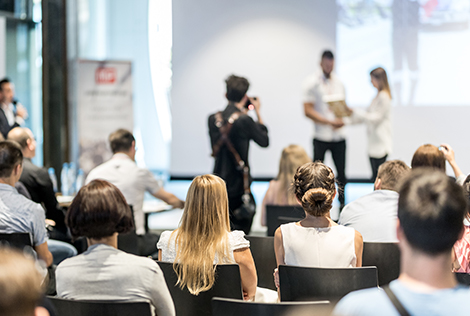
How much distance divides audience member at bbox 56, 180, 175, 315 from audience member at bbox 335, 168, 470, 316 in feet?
3.24

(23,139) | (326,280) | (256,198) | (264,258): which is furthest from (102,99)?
(326,280)

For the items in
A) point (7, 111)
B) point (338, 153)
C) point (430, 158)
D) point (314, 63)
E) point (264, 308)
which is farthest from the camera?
point (314, 63)

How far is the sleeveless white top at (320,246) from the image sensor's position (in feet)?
7.42

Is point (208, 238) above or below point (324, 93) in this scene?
below

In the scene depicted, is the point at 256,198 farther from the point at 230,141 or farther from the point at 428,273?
the point at 428,273

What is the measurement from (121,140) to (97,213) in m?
2.34

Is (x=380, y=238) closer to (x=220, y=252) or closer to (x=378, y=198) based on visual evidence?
(x=378, y=198)

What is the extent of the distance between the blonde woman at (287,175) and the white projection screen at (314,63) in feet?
10.5

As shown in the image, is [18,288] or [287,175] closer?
[18,288]

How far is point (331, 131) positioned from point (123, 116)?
9.38 ft

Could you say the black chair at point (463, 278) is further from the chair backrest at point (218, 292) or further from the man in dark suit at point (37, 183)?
the man in dark suit at point (37, 183)

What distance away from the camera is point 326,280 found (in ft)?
6.61

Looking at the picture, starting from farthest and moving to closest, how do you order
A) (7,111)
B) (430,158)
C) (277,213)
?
(7,111) → (277,213) → (430,158)

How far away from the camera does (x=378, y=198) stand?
2887 millimetres
